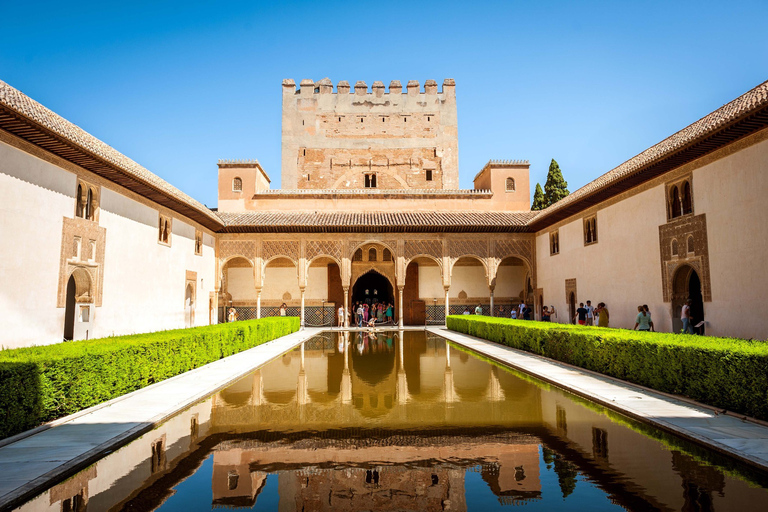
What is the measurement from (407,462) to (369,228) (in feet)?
59.7

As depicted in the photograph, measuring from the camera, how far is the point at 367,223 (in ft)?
70.7

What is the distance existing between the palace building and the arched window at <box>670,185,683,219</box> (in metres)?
0.03

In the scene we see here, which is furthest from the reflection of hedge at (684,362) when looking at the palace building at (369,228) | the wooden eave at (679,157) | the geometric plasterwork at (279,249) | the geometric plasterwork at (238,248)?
the geometric plasterwork at (238,248)

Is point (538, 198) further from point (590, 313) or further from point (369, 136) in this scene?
point (590, 313)

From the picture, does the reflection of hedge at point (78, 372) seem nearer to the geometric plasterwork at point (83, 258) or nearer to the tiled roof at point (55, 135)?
the geometric plasterwork at point (83, 258)

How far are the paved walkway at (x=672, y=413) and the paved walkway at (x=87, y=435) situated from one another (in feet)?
16.1

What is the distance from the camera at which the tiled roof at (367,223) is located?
21.6 m

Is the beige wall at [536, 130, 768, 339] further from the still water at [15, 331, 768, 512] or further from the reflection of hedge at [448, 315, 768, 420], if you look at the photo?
the still water at [15, 331, 768, 512]

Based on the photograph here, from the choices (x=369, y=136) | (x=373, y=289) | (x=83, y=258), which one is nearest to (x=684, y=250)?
(x=83, y=258)

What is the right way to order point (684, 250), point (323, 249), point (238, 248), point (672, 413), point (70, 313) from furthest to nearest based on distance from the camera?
point (238, 248), point (323, 249), point (70, 313), point (684, 250), point (672, 413)

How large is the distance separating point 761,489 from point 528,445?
165cm

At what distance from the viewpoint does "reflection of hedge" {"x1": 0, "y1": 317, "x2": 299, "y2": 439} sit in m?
4.80

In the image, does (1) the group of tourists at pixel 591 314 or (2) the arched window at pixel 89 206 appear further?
(1) the group of tourists at pixel 591 314

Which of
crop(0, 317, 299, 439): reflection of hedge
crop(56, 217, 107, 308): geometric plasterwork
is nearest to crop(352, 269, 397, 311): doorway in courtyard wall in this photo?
crop(56, 217, 107, 308): geometric plasterwork
